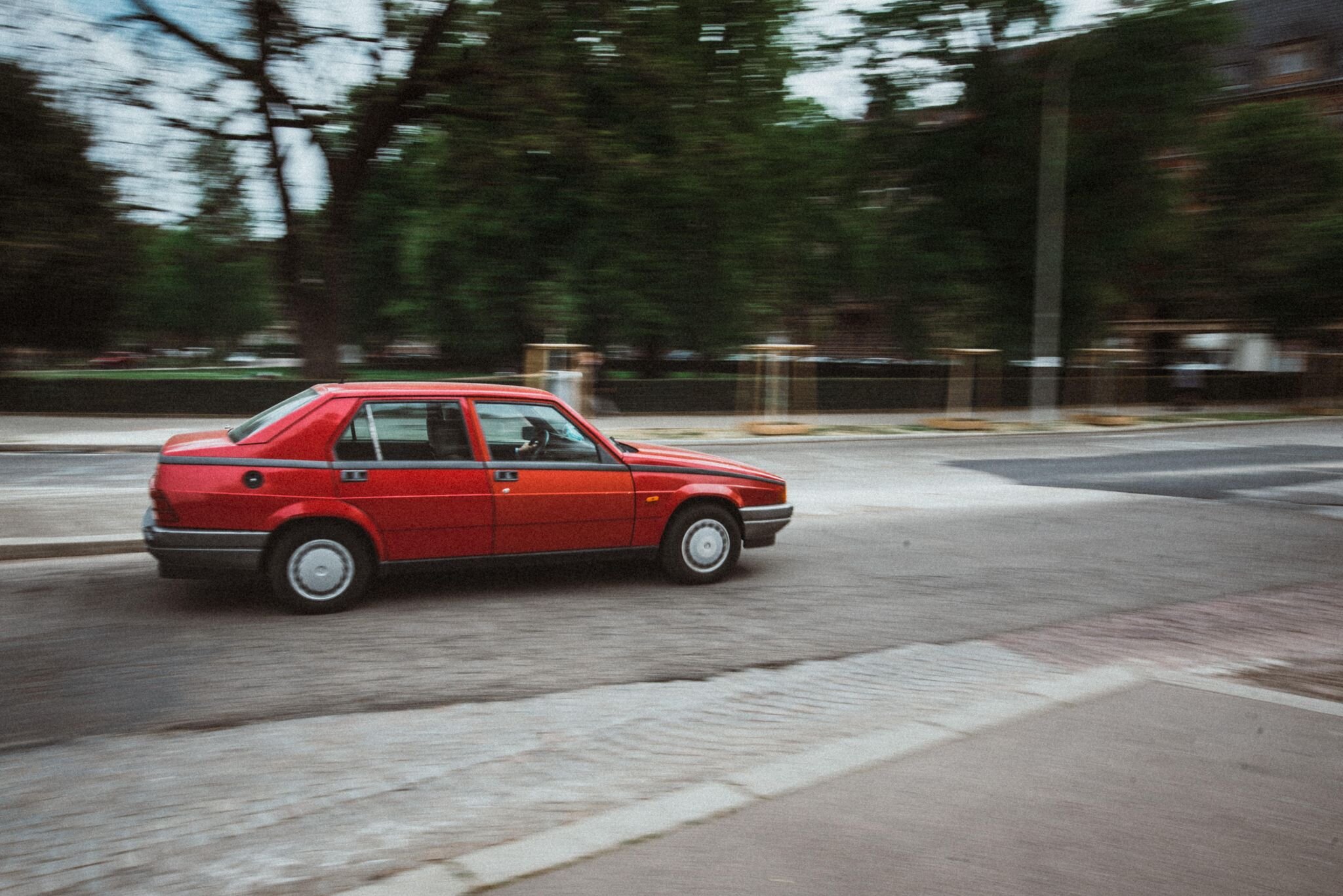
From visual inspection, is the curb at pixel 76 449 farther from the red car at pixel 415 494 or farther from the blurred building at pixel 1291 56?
the blurred building at pixel 1291 56

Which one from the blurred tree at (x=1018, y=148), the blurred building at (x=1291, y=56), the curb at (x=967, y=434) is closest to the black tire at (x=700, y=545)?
the curb at (x=967, y=434)

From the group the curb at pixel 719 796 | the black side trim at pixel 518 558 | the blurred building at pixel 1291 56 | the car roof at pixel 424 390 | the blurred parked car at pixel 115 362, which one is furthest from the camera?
the blurred parked car at pixel 115 362

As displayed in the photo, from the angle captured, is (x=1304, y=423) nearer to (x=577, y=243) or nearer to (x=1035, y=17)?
(x=1035, y=17)

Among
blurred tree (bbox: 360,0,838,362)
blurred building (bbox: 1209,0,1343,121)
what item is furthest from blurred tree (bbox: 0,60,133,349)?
blurred building (bbox: 1209,0,1343,121)

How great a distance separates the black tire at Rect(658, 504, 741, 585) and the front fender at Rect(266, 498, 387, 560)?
1.96 metres

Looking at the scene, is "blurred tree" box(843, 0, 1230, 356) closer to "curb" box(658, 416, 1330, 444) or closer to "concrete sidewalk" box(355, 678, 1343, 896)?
"curb" box(658, 416, 1330, 444)

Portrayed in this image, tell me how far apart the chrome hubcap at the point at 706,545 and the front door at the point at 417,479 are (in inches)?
56.5

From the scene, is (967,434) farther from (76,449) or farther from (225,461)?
(225,461)

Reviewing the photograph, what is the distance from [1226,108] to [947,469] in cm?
3239

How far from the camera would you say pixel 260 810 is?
3.62 metres

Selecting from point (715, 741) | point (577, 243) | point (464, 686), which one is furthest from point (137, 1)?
point (715, 741)

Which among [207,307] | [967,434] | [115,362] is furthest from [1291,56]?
[207,307]

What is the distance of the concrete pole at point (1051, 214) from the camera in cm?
2495

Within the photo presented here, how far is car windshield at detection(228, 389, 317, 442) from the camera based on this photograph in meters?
6.37
